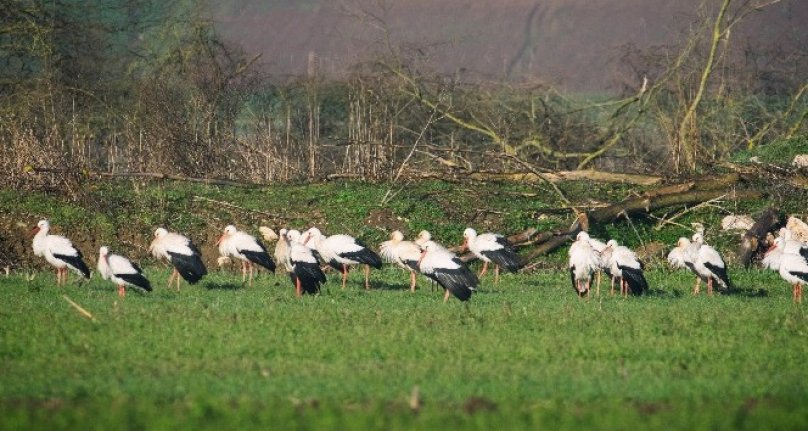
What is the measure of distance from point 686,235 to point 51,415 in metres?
16.7

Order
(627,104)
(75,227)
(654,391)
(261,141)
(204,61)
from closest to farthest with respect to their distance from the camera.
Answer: (654,391) < (75,227) < (261,141) < (627,104) < (204,61)

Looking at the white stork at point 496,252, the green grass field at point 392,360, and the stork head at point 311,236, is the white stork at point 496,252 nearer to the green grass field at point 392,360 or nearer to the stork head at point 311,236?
the green grass field at point 392,360

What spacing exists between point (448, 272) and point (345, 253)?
9.18 feet

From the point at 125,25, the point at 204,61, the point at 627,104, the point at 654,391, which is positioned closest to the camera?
the point at 654,391

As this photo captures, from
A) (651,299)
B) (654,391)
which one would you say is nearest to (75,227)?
(651,299)

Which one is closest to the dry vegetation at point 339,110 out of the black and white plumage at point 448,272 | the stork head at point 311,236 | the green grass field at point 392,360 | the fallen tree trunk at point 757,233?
the fallen tree trunk at point 757,233

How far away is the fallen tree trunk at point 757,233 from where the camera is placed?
23.1m

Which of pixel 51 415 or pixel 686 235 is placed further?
pixel 686 235

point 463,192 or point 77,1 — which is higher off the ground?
point 77,1

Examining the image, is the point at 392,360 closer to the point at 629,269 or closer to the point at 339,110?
the point at 629,269

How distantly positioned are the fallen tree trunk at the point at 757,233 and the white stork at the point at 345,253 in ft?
22.2

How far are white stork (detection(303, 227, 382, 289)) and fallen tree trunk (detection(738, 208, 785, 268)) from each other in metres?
6.76

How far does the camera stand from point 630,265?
18750mm

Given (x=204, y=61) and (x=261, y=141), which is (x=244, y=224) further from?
(x=204, y=61)
